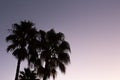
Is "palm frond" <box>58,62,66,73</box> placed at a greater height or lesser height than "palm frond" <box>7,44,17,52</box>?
lesser

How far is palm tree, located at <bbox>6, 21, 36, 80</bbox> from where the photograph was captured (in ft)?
118

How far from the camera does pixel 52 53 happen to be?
36.6 meters

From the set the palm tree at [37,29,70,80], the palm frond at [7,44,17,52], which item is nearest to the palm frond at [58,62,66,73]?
→ the palm tree at [37,29,70,80]

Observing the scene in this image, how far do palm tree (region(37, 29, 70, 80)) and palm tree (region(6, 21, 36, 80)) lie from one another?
159 centimetres

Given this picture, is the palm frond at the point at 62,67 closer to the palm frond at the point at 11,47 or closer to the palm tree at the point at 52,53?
the palm tree at the point at 52,53

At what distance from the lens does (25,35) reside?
37688mm

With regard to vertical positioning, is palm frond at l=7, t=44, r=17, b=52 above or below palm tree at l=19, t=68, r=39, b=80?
above

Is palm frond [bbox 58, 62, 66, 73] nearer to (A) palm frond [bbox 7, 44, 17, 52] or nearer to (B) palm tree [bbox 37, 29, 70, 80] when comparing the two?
(B) palm tree [bbox 37, 29, 70, 80]

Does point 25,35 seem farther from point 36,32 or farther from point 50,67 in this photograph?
point 50,67

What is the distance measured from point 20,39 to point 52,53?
414cm

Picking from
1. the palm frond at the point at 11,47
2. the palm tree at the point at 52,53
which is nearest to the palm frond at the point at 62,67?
the palm tree at the point at 52,53

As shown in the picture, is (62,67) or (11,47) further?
(11,47)

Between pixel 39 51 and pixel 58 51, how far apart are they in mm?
2177

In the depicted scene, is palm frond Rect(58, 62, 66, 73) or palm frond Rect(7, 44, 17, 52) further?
palm frond Rect(7, 44, 17, 52)
